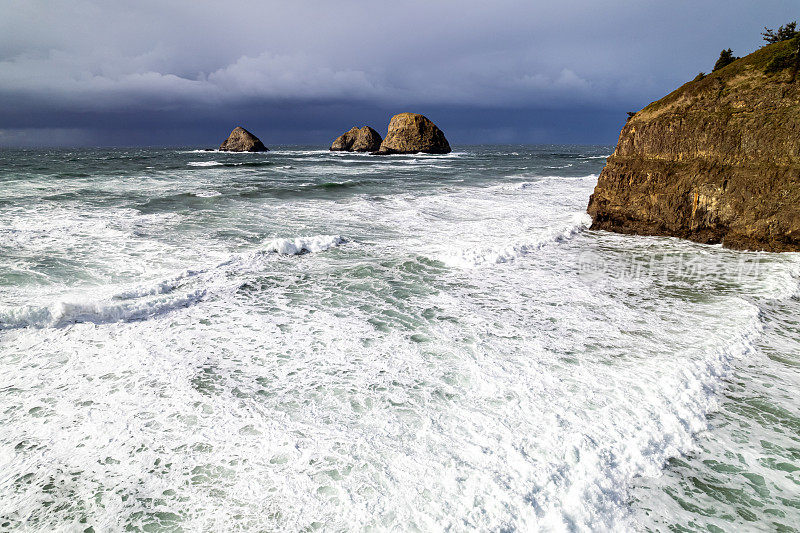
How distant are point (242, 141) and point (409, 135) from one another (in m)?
39.4

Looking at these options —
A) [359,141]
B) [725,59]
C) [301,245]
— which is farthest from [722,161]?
[359,141]

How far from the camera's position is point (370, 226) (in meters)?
13.7

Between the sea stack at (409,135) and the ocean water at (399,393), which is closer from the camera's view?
the ocean water at (399,393)

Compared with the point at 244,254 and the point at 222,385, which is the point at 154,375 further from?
the point at 244,254

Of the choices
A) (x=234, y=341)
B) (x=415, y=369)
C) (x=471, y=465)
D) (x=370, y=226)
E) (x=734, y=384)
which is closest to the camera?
(x=471, y=465)

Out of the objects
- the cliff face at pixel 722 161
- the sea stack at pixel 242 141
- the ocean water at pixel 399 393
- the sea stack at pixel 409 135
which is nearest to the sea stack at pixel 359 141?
the sea stack at pixel 409 135

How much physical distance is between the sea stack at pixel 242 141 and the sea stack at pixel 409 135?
29632 mm

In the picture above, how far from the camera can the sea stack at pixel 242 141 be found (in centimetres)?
9250

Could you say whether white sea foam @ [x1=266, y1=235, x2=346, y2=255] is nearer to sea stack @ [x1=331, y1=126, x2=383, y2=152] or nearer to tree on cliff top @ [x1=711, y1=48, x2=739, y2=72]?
tree on cliff top @ [x1=711, y1=48, x2=739, y2=72]

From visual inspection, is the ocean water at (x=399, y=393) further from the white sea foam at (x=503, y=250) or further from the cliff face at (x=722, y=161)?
the cliff face at (x=722, y=161)

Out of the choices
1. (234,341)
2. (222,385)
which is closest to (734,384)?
(222,385)

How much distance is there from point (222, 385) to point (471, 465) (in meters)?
2.84

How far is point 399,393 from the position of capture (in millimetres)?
4301

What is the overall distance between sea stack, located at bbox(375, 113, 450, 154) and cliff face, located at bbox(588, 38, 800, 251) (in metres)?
77.2
